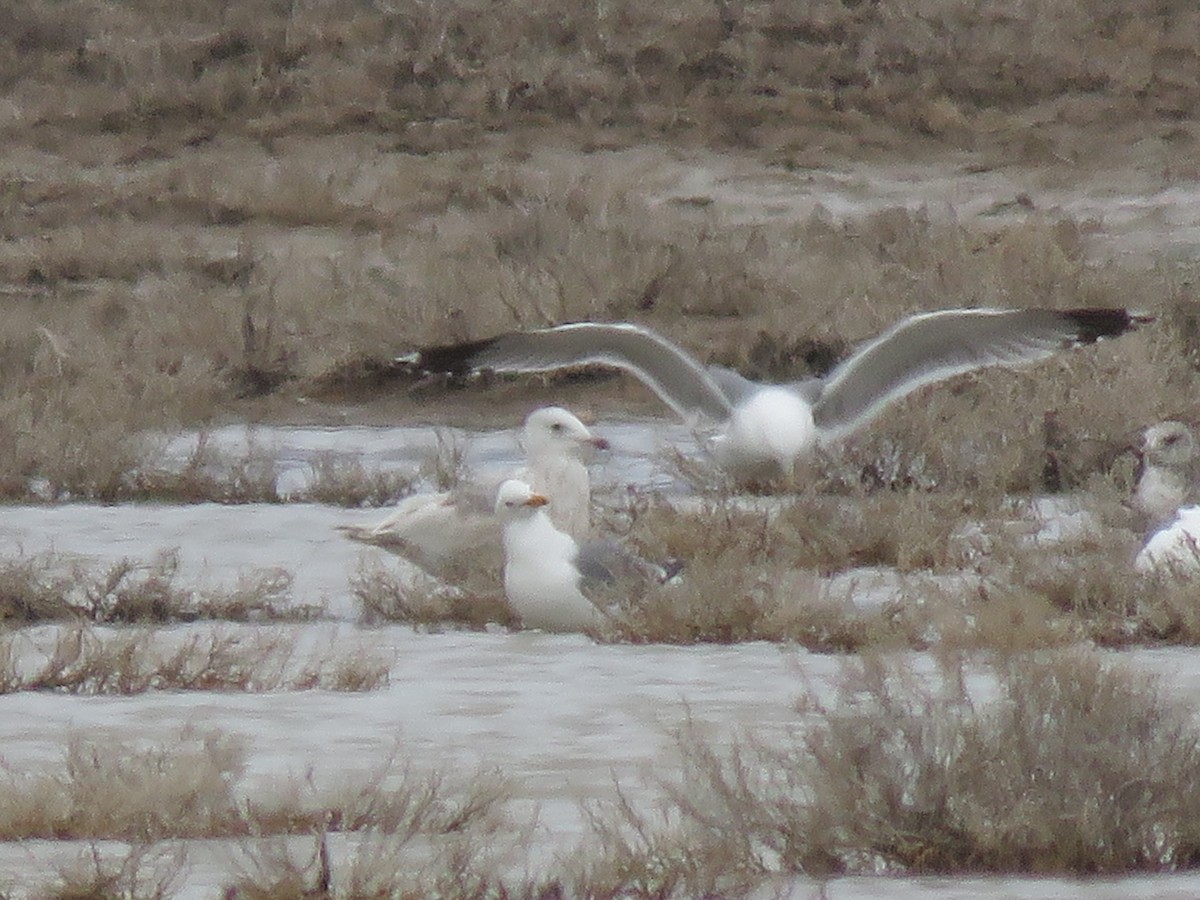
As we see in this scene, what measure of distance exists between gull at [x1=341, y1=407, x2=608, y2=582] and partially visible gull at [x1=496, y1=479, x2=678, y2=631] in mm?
678

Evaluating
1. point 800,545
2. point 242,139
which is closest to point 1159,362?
point 800,545

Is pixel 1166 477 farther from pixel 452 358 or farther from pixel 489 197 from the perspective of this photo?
pixel 489 197

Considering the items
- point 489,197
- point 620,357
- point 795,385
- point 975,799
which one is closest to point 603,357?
point 620,357

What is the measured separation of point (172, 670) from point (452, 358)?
4135mm

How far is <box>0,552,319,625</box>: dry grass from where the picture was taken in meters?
10.8

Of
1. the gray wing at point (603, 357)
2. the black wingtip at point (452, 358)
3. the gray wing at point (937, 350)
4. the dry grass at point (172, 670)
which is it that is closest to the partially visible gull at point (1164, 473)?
the gray wing at point (937, 350)

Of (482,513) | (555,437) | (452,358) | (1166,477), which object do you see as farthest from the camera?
(452,358)

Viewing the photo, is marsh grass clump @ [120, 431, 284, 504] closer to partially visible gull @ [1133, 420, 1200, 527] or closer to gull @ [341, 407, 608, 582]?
gull @ [341, 407, 608, 582]

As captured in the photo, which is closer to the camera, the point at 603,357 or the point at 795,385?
the point at 603,357

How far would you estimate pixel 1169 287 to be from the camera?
17.6m

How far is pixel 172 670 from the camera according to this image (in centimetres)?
918

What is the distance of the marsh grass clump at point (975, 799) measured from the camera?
638 cm

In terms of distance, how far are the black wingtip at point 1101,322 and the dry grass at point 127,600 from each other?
3.44 meters

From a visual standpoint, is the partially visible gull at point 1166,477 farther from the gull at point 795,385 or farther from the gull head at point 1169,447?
the gull at point 795,385
